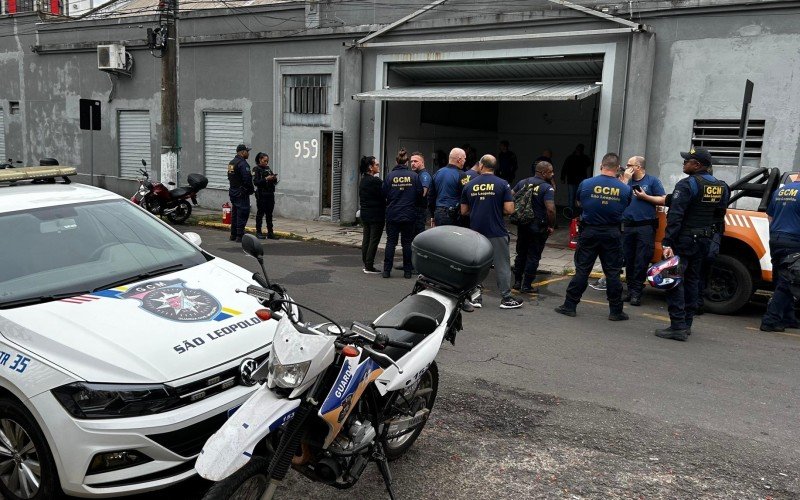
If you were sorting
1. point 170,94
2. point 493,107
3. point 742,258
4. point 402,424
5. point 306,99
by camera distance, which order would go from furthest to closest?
point 493,107 → point 306,99 → point 170,94 → point 742,258 → point 402,424

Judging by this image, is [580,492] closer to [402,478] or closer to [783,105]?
[402,478]

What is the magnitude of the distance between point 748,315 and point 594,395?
4128mm

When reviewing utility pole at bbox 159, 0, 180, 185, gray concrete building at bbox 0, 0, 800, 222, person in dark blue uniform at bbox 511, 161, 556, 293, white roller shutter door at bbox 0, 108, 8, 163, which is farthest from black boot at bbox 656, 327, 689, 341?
white roller shutter door at bbox 0, 108, 8, 163

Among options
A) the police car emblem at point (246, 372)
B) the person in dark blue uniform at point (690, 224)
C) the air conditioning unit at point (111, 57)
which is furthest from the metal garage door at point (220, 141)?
the police car emblem at point (246, 372)

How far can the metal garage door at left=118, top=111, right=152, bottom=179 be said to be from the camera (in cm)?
1869

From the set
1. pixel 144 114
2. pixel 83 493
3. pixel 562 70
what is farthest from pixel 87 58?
pixel 83 493

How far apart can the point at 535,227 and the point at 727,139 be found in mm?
4508

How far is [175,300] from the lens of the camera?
3.87 meters

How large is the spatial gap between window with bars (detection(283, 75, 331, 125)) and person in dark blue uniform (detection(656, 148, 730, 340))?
9.78 metres

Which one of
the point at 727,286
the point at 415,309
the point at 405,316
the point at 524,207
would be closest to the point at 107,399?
the point at 405,316

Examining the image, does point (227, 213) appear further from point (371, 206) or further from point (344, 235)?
point (371, 206)

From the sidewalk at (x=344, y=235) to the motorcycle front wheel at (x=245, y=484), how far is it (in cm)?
850

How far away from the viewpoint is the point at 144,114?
18.6m

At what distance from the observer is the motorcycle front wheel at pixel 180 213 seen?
15234 millimetres
